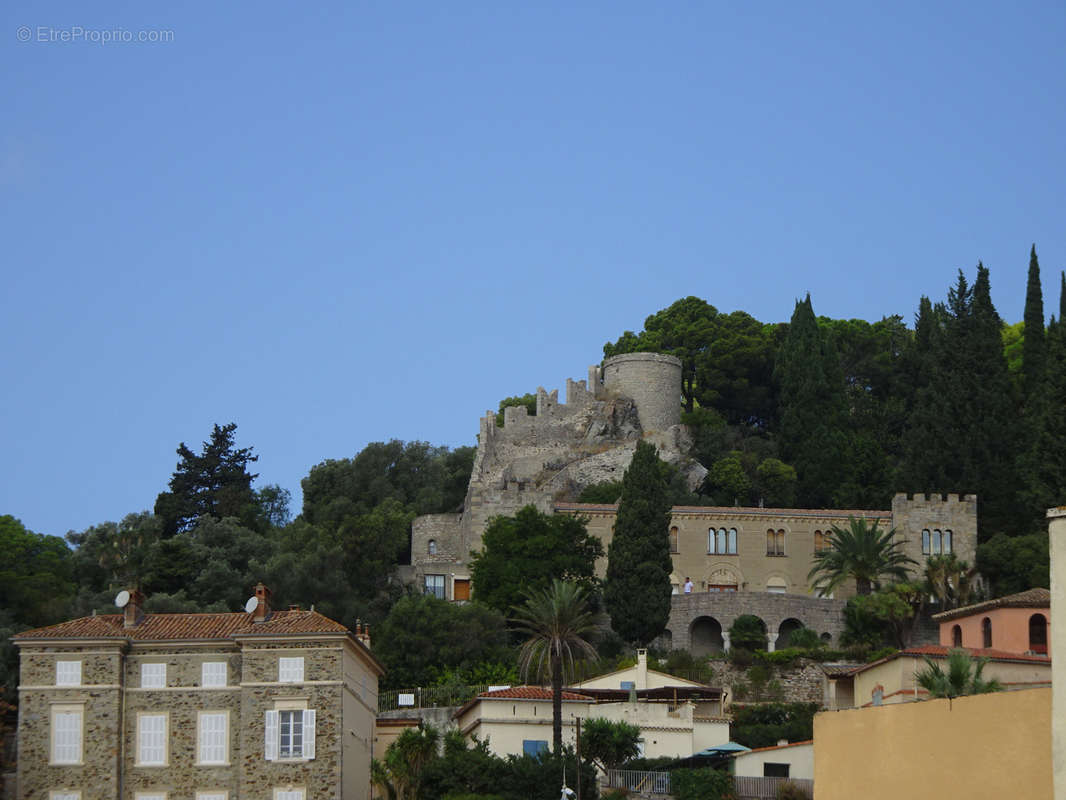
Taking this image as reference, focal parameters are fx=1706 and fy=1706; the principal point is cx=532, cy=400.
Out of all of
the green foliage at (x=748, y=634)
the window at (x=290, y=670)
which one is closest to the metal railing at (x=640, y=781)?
the window at (x=290, y=670)

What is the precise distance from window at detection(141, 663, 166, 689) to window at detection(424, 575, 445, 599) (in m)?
32.9

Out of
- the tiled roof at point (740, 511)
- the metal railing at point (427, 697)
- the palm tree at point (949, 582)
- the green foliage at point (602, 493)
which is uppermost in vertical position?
the green foliage at point (602, 493)

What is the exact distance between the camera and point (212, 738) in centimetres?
5031

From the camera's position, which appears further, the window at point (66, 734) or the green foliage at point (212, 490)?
the green foliage at point (212, 490)

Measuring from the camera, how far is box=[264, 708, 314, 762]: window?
49438mm

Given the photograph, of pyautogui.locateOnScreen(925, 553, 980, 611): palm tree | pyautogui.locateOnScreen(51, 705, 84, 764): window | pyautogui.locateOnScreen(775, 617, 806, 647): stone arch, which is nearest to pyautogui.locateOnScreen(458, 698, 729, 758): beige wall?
pyautogui.locateOnScreen(51, 705, 84, 764): window

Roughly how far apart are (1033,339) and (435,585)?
109ft

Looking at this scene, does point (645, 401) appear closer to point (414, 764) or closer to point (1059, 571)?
point (414, 764)

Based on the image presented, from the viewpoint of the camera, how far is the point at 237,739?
165ft

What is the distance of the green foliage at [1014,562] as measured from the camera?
73.5 metres

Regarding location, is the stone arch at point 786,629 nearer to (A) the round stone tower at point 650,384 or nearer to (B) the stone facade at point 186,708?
(A) the round stone tower at point 650,384

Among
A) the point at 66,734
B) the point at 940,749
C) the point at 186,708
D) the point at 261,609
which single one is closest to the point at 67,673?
the point at 66,734

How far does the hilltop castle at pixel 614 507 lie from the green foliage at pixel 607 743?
25700mm

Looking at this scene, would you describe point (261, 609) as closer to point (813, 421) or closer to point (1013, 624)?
point (1013, 624)
